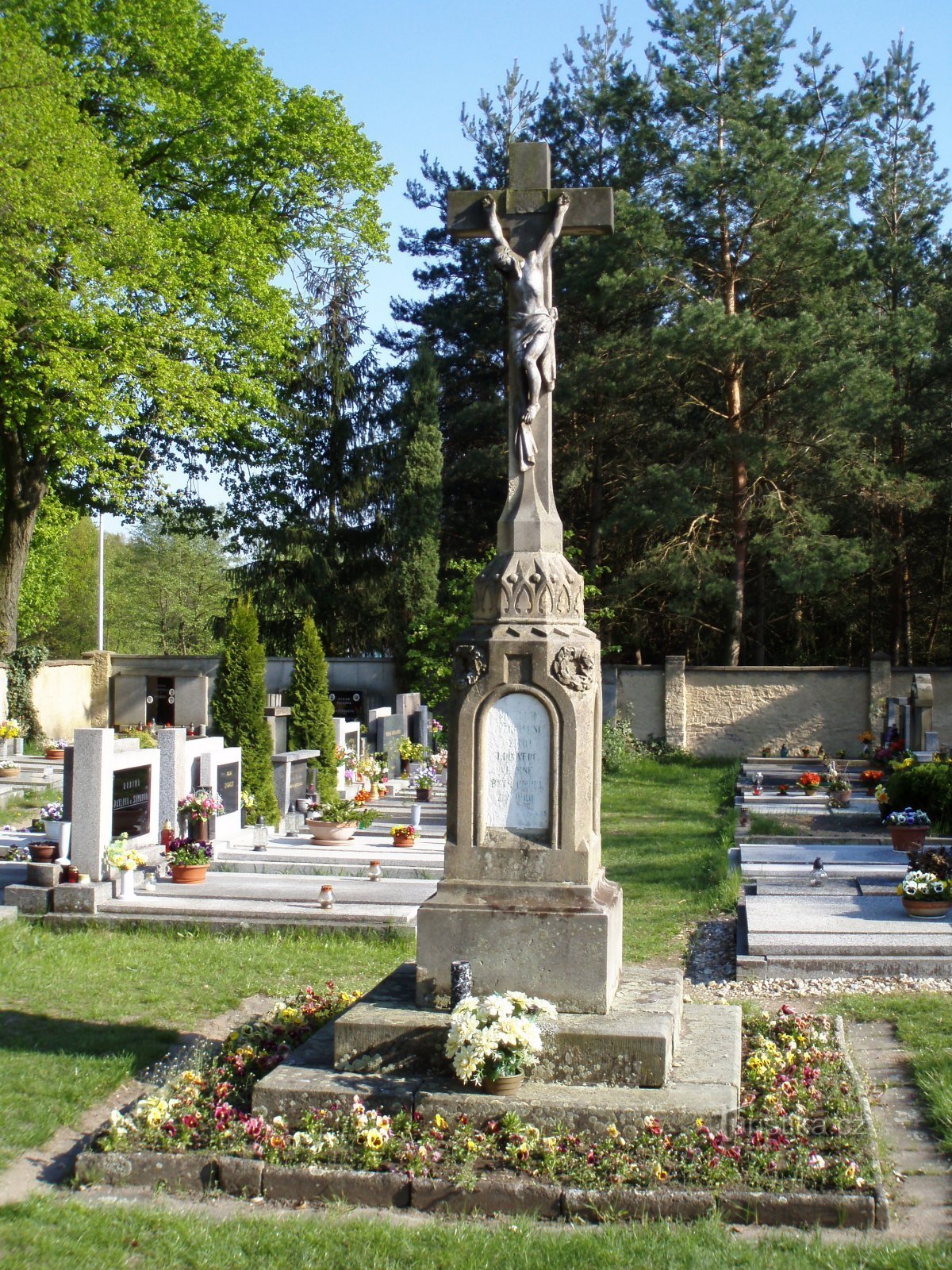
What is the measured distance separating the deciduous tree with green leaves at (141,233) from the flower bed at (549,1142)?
17.6 metres

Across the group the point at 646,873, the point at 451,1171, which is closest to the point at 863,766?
the point at 646,873

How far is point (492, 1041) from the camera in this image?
5609mm

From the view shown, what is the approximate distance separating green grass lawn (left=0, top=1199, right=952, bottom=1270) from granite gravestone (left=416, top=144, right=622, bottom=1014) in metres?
1.51

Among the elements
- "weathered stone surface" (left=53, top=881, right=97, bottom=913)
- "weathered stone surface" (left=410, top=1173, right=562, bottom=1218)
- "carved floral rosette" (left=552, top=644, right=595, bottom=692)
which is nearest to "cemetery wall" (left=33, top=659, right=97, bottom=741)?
"weathered stone surface" (left=53, top=881, right=97, bottom=913)

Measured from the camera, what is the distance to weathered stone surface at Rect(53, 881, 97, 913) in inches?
425

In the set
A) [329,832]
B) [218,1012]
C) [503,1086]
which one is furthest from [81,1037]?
[329,832]

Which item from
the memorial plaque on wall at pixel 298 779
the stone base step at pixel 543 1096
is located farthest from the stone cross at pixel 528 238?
the memorial plaque on wall at pixel 298 779

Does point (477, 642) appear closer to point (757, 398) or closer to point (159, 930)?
point (159, 930)

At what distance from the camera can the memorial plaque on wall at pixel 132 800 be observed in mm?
12227

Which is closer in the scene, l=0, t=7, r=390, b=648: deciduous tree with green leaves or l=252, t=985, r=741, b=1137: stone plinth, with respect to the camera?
l=252, t=985, r=741, b=1137: stone plinth

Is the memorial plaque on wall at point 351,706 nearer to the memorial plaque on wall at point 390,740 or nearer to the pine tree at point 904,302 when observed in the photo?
the memorial plaque on wall at point 390,740

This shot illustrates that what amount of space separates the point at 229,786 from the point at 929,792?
8434 millimetres

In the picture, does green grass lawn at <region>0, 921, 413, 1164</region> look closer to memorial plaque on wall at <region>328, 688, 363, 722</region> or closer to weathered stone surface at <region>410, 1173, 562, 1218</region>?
weathered stone surface at <region>410, 1173, 562, 1218</region>

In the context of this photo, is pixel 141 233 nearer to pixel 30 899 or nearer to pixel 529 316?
pixel 30 899
